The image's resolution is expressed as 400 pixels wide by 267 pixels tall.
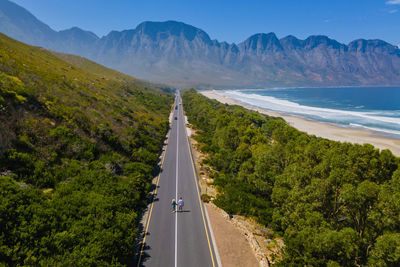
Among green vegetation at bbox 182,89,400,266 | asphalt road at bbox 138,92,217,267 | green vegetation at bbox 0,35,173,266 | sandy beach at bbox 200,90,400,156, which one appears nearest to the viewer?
green vegetation at bbox 0,35,173,266

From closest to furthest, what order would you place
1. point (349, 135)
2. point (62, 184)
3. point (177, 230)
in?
point (62, 184)
point (177, 230)
point (349, 135)

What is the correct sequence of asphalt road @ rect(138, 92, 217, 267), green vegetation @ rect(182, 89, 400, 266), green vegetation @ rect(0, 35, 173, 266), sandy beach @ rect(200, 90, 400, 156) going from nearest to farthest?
Result: green vegetation @ rect(0, 35, 173, 266) < green vegetation @ rect(182, 89, 400, 266) < asphalt road @ rect(138, 92, 217, 267) < sandy beach @ rect(200, 90, 400, 156)

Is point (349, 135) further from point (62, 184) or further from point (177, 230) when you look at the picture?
point (62, 184)

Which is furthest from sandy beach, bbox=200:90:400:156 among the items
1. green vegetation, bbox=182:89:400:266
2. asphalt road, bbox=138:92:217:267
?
asphalt road, bbox=138:92:217:267

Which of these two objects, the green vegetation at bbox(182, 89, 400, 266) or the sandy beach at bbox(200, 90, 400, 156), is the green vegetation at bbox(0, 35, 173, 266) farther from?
the sandy beach at bbox(200, 90, 400, 156)

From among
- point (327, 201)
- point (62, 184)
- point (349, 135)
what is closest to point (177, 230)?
point (62, 184)

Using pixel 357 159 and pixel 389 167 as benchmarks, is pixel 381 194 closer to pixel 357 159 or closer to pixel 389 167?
pixel 357 159
